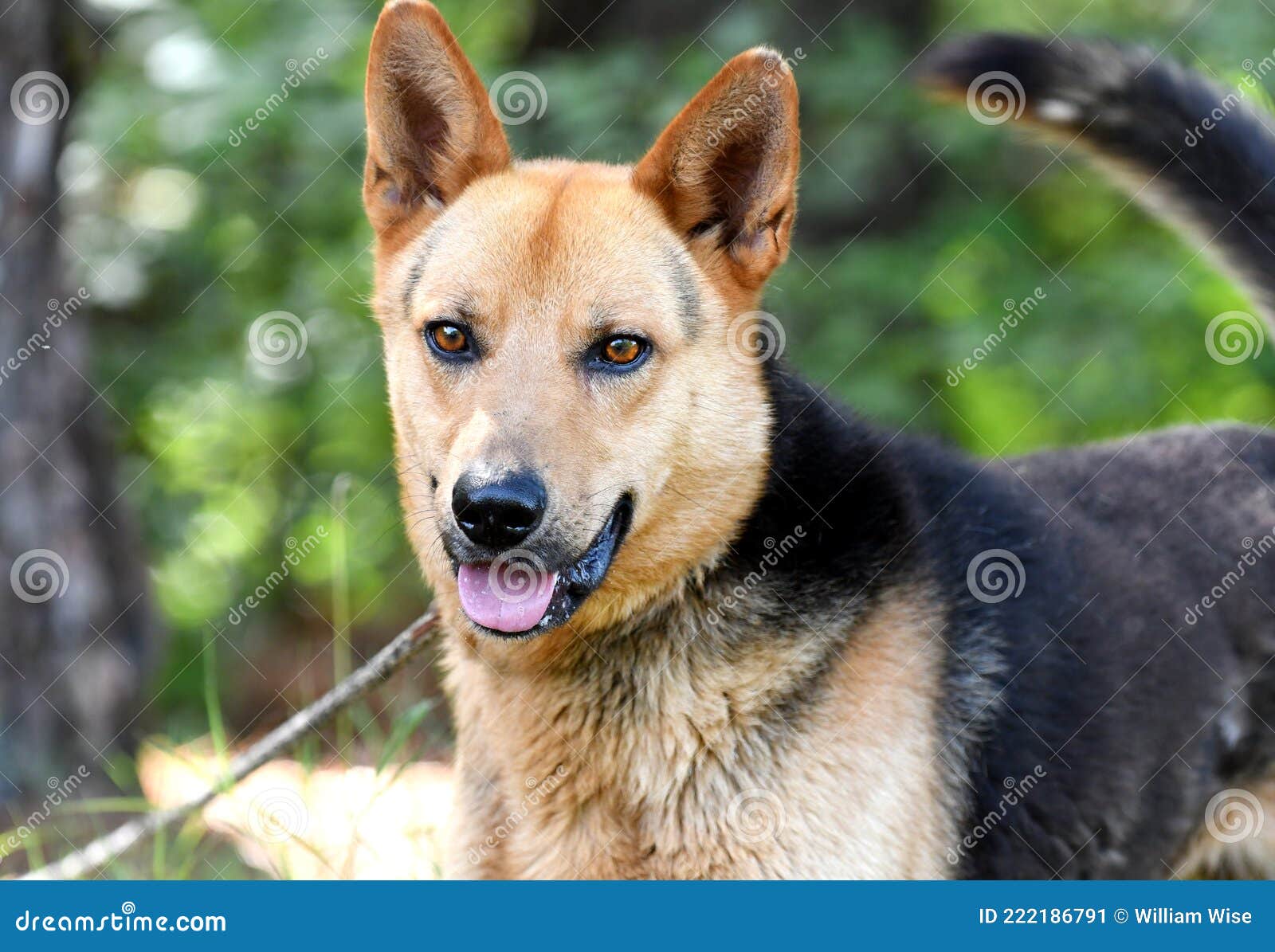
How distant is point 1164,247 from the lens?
23.2 ft

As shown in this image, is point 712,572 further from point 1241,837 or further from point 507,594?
point 1241,837

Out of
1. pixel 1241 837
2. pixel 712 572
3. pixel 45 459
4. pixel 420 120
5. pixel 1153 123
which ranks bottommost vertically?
pixel 45 459

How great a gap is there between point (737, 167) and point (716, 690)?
144 cm

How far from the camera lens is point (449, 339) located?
3229 mm

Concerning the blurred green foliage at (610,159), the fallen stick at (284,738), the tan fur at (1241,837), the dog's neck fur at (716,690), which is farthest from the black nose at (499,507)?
the blurred green foliage at (610,159)

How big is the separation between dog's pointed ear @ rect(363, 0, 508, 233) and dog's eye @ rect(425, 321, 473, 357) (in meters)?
0.49

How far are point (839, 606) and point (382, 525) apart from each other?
481cm

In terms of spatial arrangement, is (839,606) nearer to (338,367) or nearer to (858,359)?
(858,359)

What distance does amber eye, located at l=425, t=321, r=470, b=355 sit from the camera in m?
3.21

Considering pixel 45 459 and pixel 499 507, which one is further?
pixel 45 459

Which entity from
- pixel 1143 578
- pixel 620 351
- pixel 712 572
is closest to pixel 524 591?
pixel 712 572

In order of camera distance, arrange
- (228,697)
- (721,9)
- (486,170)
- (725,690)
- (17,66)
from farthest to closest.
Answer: (228,697) < (721,9) < (17,66) < (486,170) < (725,690)

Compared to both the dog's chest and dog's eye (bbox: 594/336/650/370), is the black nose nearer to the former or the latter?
dog's eye (bbox: 594/336/650/370)
